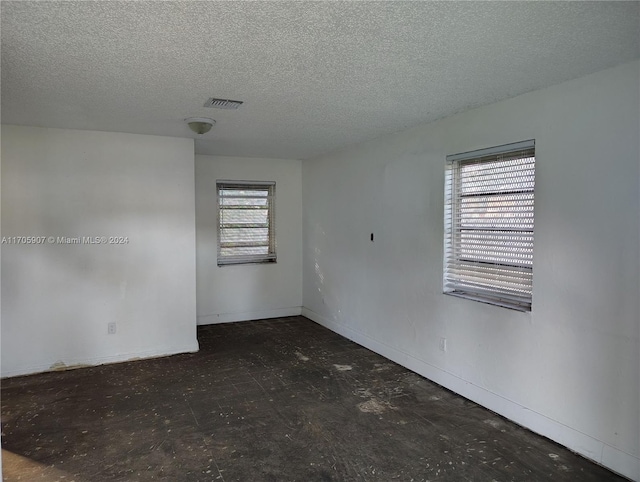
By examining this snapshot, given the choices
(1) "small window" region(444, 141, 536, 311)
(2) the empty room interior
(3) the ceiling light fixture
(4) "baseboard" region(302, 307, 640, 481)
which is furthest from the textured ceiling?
(4) "baseboard" region(302, 307, 640, 481)

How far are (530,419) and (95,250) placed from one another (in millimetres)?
4206

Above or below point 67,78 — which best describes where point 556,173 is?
below

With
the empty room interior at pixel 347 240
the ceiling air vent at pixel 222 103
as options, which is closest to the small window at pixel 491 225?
the empty room interior at pixel 347 240

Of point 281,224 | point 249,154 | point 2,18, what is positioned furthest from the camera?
point 281,224

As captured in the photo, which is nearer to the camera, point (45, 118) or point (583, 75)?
point (583, 75)

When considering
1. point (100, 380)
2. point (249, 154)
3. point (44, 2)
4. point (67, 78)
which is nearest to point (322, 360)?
point (100, 380)

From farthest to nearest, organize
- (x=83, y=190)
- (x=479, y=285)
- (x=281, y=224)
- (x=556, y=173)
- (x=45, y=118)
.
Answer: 1. (x=281, y=224)
2. (x=83, y=190)
3. (x=45, y=118)
4. (x=479, y=285)
5. (x=556, y=173)

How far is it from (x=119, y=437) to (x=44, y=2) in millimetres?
2622

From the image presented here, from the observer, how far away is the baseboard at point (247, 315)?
6.09 meters

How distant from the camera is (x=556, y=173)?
9.30 ft

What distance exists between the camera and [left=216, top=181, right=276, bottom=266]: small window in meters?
6.14

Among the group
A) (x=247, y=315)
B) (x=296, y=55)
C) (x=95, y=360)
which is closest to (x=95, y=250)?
(x=95, y=360)

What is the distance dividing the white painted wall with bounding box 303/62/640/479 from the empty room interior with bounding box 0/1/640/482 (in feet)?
0.05

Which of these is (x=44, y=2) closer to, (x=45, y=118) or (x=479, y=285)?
(x=45, y=118)
